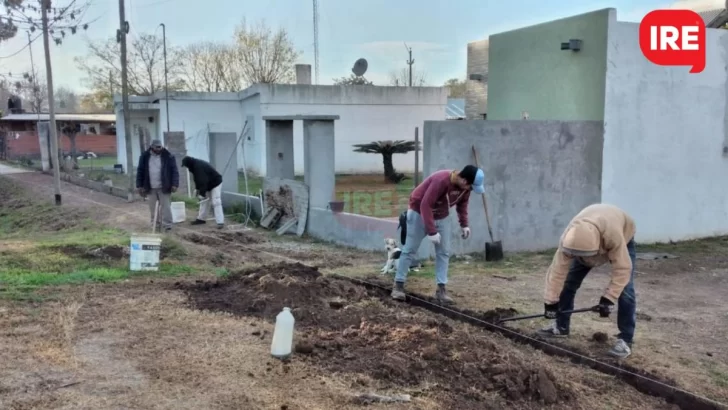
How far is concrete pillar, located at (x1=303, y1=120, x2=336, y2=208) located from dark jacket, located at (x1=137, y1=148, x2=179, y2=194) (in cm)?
233

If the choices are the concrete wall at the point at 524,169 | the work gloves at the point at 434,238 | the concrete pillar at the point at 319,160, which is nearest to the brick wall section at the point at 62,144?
the concrete pillar at the point at 319,160

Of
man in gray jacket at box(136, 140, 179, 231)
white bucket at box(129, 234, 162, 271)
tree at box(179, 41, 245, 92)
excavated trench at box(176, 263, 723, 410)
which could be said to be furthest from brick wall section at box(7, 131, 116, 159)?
excavated trench at box(176, 263, 723, 410)

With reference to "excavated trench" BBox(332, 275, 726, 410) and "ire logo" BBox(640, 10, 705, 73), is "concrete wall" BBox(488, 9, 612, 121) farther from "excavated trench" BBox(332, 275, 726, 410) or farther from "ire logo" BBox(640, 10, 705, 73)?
"excavated trench" BBox(332, 275, 726, 410)

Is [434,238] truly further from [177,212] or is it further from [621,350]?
[177,212]

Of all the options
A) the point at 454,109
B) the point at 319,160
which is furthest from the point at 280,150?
the point at 454,109

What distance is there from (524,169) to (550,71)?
7.90 ft

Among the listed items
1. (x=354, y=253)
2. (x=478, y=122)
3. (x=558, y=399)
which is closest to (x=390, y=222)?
(x=354, y=253)

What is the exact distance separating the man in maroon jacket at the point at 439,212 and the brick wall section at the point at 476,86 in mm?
9836

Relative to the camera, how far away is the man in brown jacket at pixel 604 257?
16.1ft

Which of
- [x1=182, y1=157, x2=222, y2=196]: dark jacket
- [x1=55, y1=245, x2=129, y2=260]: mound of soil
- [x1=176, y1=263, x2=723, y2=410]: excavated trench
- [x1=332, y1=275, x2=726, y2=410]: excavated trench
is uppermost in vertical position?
[x1=182, y1=157, x2=222, y2=196]: dark jacket

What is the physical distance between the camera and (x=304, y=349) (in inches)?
188

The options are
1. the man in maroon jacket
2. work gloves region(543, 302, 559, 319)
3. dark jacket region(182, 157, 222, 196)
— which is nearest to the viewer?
work gloves region(543, 302, 559, 319)

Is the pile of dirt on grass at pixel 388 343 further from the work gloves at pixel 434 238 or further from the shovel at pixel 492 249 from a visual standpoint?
the shovel at pixel 492 249

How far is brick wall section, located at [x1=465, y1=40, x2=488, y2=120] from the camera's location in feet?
55.0
